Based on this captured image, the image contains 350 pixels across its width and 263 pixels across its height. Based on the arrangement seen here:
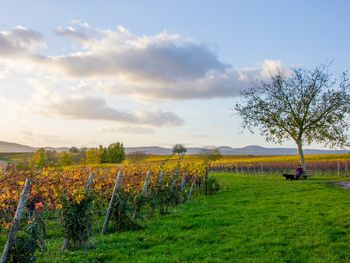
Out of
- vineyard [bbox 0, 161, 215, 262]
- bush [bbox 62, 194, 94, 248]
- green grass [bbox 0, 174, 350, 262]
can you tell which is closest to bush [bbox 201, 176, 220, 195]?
vineyard [bbox 0, 161, 215, 262]

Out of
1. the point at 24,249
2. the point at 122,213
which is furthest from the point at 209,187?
the point at 24,249

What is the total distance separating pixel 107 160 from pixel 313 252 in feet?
270

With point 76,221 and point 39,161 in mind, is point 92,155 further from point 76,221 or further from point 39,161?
point 76,221

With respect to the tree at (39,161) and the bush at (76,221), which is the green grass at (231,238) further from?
the tree at (39,161)

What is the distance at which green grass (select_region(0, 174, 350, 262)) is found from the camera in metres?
11.5

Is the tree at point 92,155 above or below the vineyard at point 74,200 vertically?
above

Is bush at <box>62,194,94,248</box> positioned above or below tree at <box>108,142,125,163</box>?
below

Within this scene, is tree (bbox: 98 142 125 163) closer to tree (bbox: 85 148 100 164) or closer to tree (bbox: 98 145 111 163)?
tree (bbox: 98 145 111 163)

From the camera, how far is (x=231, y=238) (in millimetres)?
13805

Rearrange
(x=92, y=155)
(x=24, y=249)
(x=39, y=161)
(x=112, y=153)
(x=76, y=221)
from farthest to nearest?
(x=112, y=153)
(x=92, y=155)
(x=39, y=161)
(x=76, y=221)
(x=24, y=249)

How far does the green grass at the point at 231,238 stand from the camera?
452 inches

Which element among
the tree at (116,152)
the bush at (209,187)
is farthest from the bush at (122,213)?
the tree at (116,152)

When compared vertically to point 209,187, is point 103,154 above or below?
above

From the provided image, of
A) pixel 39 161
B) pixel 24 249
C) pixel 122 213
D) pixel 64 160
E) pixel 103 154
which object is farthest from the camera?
pixel 103 154
